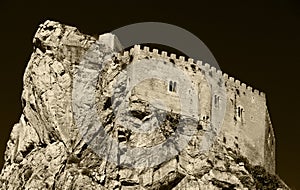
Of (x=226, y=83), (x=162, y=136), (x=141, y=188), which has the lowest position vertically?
(x=141, y=188)

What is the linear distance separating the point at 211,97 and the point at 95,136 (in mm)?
10882

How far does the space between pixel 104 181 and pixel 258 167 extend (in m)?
15.7

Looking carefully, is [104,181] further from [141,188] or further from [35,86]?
[35,86]

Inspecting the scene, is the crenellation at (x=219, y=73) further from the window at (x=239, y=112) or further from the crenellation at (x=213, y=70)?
the window at (x=239, y=112)

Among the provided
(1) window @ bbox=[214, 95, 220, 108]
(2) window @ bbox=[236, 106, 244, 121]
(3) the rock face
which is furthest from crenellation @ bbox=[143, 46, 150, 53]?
(2) window @ bbox=[236, 106, 244, 121]

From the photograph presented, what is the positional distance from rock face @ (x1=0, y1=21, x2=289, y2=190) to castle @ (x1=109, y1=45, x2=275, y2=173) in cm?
75

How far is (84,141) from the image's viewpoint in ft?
246

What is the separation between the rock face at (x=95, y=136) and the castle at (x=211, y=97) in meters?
0.75

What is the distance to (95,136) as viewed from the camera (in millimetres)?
75250

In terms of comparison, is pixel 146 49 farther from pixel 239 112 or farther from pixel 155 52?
pixel 239 112

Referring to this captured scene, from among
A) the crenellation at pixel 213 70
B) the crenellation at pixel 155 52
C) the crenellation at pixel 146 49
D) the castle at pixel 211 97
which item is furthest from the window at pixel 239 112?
the crenellation at pixel 146 49

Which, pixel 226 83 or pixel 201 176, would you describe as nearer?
pixel 201 176

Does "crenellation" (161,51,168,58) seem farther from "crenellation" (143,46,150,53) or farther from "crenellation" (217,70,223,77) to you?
"crenellation" (217,70,223,77)

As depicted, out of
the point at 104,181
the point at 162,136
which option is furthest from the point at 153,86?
the point at 104,181
